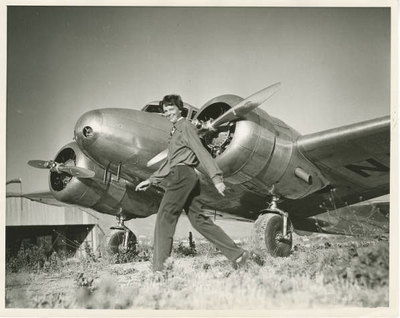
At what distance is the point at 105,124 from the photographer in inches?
238

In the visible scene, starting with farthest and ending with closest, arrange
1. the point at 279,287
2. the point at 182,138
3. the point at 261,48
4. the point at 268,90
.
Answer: the point at 261,48 → the point at 268,90 → the point at 182,138 → the point at 279,287

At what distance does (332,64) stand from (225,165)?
2238mm

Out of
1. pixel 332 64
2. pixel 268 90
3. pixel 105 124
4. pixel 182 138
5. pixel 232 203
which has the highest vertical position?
pixel 332 64

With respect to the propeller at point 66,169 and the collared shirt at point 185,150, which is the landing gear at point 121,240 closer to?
the propeller at point 66,169

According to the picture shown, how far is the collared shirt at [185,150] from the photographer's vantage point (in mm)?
3928

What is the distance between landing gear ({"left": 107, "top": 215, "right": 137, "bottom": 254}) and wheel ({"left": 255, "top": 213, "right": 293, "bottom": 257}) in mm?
3150

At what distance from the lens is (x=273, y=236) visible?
6125 mm

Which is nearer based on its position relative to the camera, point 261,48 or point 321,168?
point 261,48

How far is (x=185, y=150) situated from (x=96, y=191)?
14.4ft

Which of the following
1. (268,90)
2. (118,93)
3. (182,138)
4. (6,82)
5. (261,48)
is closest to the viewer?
(182,138)

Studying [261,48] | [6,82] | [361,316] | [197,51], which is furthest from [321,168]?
[6,82]

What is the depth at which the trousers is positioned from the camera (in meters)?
3.93

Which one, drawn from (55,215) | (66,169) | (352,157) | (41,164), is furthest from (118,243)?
(352,157)

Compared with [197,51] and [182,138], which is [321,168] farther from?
[182,138]
